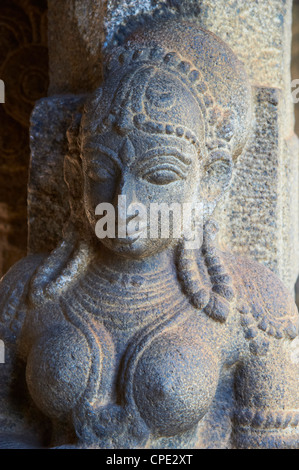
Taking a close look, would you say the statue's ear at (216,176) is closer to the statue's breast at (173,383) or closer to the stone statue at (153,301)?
the stone statue at (153,301)

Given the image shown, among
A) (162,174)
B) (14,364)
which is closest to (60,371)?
(14,364)

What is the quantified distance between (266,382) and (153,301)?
0.38m

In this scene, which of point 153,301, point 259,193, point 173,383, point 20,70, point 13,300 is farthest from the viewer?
point 20,70

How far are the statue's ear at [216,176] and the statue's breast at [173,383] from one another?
0.41 m

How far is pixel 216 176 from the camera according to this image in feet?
5.25

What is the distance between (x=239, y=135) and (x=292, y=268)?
1.97 feet

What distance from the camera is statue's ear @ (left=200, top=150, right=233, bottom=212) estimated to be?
156 centimetres

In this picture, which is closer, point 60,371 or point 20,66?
point 60,371

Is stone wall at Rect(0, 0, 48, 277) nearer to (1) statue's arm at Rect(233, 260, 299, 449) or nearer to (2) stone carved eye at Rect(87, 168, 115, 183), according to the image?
(2) stone carved eye at Rect(87, 168, 115, 183)

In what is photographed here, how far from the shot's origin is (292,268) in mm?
1983

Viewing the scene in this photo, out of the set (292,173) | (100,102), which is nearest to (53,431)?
(100,102)

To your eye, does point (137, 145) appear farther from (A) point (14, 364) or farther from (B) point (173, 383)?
(A) point (14, 364)

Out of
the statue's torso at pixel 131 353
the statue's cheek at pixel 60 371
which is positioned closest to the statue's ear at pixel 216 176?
the statue's torso at pixel 131 353

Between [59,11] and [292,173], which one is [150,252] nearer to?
[292,173]
